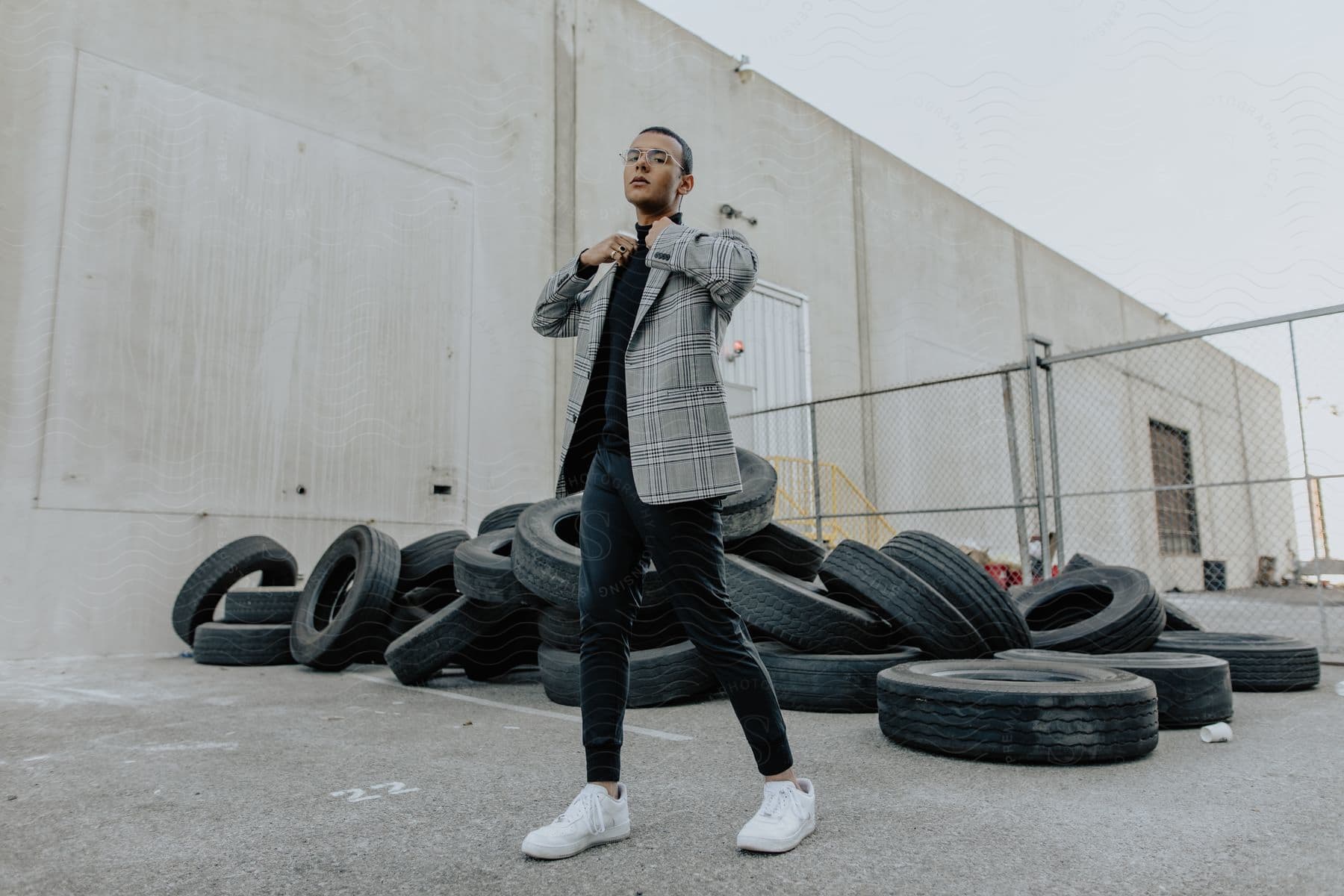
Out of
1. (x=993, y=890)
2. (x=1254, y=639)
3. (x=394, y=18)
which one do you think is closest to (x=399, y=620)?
(x=993, y=890)

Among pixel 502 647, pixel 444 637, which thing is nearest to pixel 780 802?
pixel 444 637

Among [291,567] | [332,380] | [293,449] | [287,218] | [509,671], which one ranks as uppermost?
[287,218]

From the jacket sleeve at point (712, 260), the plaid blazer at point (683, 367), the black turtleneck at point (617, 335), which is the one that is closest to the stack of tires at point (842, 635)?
the plaid blazer at point (683, 367)

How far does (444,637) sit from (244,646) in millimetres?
1884

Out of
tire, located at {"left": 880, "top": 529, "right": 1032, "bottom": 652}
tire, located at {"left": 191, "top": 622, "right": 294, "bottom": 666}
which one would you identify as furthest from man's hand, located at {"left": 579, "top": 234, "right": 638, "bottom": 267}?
tire, located at {"left": 191, "top": 622, "right": 294, "bottom": 666}

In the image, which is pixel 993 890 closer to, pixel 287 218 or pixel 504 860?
pixel 504 860

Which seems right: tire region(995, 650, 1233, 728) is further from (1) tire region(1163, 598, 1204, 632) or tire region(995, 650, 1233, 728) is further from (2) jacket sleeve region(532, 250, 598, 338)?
(2) jacket sleeve region(532, 250, 598, 338)

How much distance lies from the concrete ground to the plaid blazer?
0.79m

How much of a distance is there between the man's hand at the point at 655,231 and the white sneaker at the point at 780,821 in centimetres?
124

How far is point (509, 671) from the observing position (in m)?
5.05

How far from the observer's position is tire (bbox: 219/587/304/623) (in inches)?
225

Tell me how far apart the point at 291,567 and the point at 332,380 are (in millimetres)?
1654

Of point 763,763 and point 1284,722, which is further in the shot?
point 1284,722

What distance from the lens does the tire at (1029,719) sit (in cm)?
255
